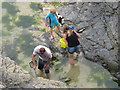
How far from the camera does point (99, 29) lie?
37.2ft

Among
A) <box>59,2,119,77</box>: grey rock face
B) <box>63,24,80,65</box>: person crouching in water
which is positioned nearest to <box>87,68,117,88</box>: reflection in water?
<box>59,2,119,77</box>: grey rock face

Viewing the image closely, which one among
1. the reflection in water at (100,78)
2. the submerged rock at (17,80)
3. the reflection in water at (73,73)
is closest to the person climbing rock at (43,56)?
the submerged rock at (17,80)

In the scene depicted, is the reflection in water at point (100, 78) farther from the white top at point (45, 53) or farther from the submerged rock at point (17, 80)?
the white top at point (45, 53)

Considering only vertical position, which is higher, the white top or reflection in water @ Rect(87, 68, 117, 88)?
the white top

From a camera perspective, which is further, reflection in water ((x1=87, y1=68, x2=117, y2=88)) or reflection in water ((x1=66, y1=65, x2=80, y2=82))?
reflection in water ((x1=66, y1=65, x2=80, y2=82))

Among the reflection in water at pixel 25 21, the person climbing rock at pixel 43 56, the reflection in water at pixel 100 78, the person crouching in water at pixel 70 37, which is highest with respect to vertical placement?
the reflection in water at pixel 25 21

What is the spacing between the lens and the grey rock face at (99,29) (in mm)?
10461

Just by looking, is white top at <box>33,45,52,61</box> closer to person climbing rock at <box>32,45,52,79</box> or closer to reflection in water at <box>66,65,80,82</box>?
person climbing rock at <box>32,45,52,79</box>

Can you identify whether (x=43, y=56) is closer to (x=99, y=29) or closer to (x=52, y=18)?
(x=52, y=18)

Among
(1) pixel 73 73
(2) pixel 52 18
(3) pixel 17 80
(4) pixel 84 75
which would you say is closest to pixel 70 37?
(1) pixel 73 73

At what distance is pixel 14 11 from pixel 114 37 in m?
6.90

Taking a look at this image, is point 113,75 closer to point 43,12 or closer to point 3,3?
point 43,12

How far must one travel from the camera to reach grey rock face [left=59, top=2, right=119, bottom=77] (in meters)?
10.5

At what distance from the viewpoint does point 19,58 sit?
11289 mm
